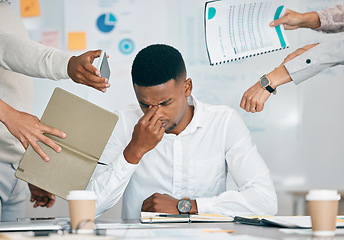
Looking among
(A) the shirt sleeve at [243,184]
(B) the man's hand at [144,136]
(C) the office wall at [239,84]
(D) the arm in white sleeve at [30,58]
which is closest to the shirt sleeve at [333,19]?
(A) the shirt sleeve at [243,184]

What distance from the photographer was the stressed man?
5.74 ft

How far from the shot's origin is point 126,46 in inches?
111

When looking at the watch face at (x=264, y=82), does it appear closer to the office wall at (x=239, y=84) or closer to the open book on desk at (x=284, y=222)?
the open book on desk at (x=284, y=222)

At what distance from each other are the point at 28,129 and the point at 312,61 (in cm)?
109

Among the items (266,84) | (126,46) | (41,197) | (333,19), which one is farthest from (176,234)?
(126,46)

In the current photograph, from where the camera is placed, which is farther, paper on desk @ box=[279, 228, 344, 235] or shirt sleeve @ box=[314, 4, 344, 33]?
shirt sleeve @ box=[314, 4, 344, 33]

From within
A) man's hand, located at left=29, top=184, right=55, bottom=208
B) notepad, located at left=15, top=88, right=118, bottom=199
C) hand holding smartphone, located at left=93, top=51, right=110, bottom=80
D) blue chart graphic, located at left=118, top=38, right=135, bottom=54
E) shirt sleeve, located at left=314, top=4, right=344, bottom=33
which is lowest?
man's hand, located at left=29, top=184, right=55, bottom=208

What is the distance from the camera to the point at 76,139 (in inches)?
60.8

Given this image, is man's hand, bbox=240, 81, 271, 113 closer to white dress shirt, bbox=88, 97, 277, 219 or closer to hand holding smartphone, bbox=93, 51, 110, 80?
white dress shirt, bbox=88, 97, 277, 219

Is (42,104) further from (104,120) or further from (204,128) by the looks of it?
(104,120)

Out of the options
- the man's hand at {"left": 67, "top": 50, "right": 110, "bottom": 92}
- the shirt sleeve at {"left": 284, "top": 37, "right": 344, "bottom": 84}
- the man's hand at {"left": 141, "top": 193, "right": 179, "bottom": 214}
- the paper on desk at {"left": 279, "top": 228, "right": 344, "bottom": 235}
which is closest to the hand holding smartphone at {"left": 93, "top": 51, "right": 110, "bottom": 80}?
the man's hand at {"left": 67, "top": 50, "right": 110, "bottom": 92}

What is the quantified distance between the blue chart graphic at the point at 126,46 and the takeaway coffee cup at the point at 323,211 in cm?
197

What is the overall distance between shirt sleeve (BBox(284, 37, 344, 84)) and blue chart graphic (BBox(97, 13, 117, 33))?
4.46 feet

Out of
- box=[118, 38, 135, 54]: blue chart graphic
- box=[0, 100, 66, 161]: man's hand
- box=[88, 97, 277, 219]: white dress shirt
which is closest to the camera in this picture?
box=[0, 100, 66, 161]: man's hand
